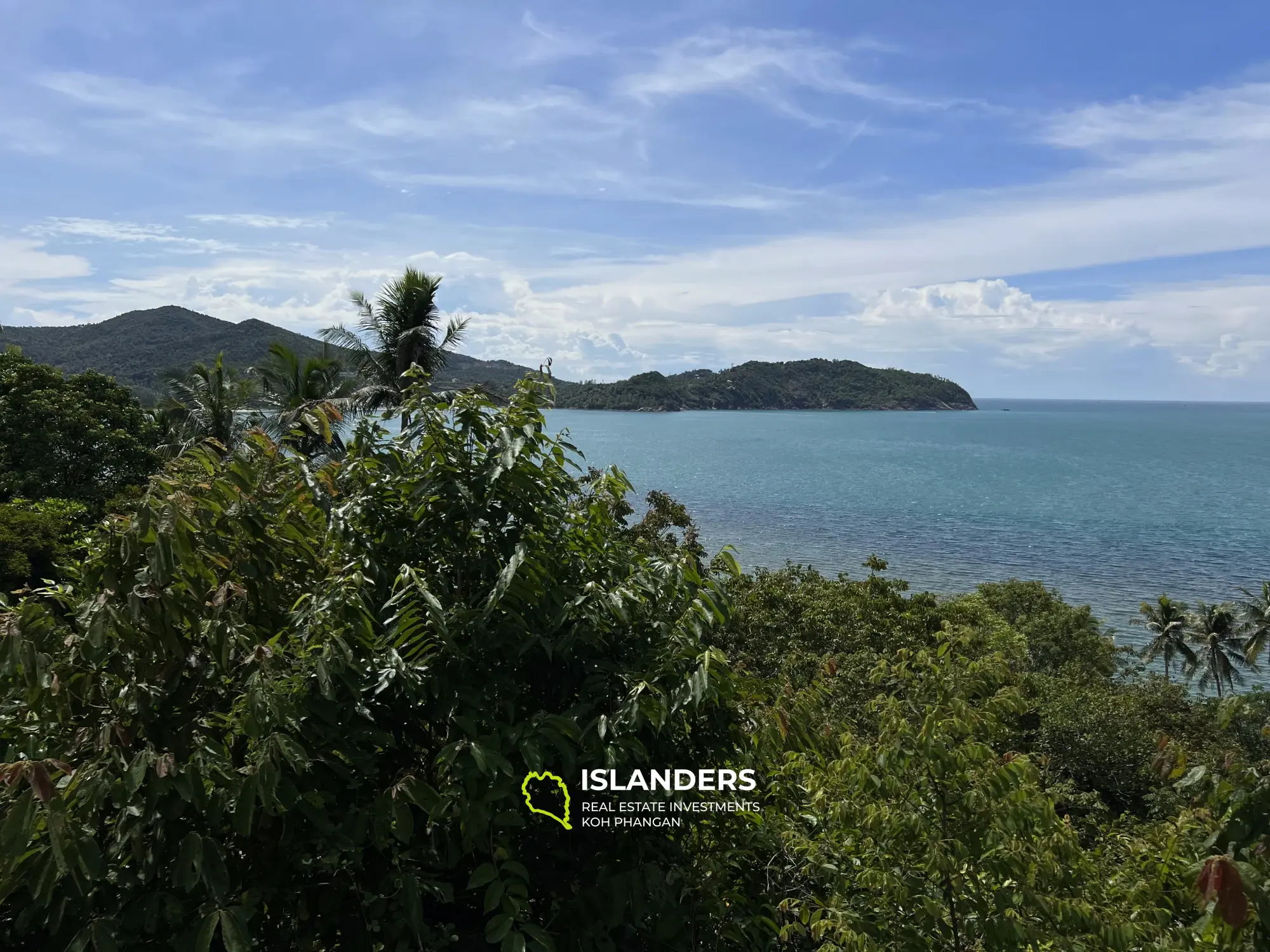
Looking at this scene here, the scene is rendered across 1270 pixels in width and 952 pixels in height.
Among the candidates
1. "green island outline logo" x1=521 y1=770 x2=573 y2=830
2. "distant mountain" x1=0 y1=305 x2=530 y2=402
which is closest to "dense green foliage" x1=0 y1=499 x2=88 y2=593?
"green island outline logo" x1=521 y1=770 x2=573 y2=830

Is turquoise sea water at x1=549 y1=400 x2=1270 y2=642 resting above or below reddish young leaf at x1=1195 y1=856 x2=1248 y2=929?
below

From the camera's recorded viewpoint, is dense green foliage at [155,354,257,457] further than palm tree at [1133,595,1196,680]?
No

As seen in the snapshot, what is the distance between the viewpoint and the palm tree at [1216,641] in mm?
38625

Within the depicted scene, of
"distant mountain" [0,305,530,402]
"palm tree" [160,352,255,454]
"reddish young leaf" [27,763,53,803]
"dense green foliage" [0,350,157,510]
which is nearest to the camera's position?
"reddish young leaf" [27,763,53,803]

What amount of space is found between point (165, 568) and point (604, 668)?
1662 mm

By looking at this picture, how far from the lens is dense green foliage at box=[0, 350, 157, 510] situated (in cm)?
2094

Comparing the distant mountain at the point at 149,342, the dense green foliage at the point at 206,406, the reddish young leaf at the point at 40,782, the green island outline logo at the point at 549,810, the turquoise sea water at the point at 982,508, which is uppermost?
the distant mountain at the point at 149,342

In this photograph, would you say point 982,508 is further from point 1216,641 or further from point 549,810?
point 549,810

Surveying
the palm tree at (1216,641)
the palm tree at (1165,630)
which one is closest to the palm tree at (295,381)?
the palm tree at (1165,630)

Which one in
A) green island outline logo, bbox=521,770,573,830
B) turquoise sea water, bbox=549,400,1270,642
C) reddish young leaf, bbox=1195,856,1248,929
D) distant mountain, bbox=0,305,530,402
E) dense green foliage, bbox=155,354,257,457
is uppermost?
Result: distant mountain, bbox=0,305,530,402

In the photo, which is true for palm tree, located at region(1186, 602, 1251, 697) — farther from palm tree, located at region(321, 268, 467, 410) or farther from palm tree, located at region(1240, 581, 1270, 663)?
palm tree, located at region(321, 268, 467, 410)

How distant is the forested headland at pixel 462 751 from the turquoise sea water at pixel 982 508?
3052 mm

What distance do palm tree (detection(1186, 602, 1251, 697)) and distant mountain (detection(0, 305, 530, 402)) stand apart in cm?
7762

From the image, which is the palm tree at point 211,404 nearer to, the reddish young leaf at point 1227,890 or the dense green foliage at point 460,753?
the dense green foliage at point 460,753
